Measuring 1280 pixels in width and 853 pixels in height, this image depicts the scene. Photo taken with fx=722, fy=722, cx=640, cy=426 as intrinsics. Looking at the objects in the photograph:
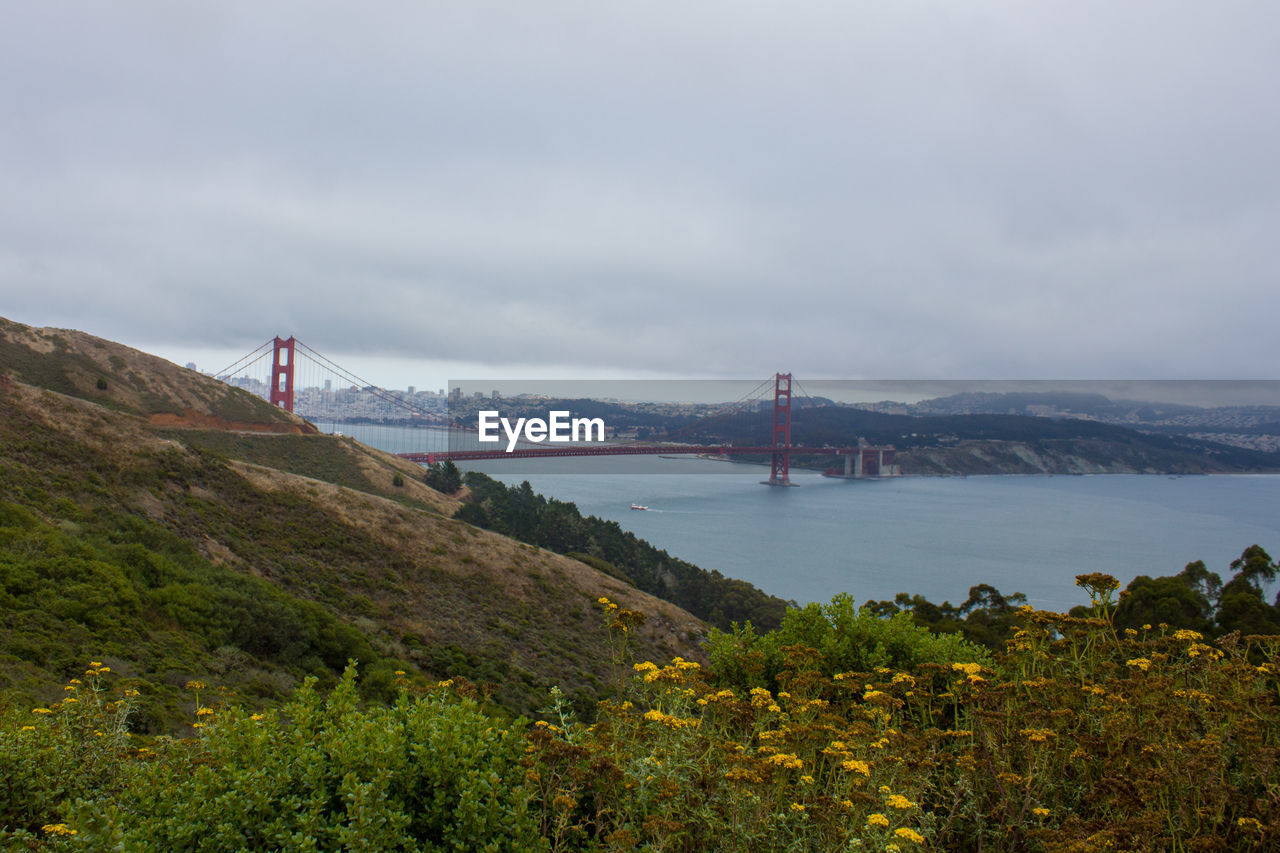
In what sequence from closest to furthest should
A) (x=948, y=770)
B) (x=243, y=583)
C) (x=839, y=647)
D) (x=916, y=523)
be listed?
1. (x=948, y=770)
2. (x=839, y=647)
3. (x=243, y=583)
4. (x=916, y=523)

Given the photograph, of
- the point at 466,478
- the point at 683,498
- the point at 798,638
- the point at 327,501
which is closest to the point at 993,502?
the point at 683,498

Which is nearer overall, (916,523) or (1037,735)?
(1037,735)

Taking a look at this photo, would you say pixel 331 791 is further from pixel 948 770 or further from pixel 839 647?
pixel 839 647

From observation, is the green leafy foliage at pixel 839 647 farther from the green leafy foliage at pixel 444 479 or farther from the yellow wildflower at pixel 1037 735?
the green leafy foliage at pixel 444 479

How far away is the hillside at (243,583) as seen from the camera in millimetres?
8008

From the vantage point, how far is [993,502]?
69375 millimetres

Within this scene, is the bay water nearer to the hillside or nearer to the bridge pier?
the bridge pier

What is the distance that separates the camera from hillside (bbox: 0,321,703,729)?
26.3 ft

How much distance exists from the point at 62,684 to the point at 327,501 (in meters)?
13.8

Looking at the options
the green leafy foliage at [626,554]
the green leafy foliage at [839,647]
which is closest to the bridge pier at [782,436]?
the green leafy foliage at [626,554]

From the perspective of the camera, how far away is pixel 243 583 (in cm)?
1213

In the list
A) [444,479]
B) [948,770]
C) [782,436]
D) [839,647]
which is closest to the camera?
[948,770]

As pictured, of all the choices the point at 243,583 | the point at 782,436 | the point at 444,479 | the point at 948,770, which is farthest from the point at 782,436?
the point at 948,770

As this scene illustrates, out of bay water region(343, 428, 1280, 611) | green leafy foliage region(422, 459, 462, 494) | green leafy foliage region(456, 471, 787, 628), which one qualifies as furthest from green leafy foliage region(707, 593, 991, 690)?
green leafy foliage region(422, 459, 462, 494)
